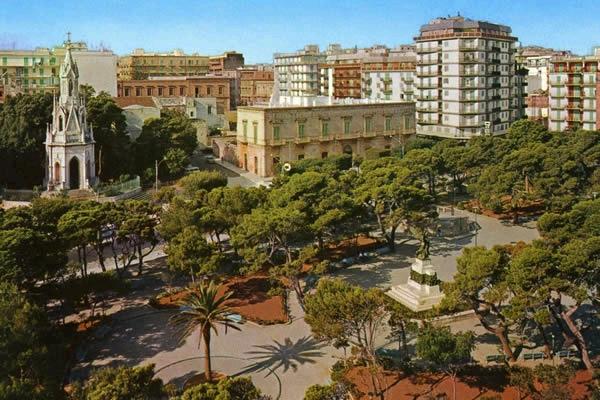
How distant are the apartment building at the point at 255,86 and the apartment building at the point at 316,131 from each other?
5100 centimetres

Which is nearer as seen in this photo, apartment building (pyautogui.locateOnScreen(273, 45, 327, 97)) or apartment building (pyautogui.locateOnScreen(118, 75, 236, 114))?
apartment building (pyautogui.locateOnScreen(118, 75, 236, 114))

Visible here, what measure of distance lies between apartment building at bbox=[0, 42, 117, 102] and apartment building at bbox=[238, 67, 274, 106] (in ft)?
128

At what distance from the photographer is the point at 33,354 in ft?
69.6

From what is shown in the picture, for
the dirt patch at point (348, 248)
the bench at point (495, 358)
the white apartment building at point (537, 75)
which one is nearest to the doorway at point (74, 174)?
the dirt patch at point (348, 248)

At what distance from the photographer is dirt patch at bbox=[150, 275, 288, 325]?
105 feet

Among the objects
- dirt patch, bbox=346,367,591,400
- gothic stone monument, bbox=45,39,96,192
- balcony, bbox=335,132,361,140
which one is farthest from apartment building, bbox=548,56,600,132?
dirt patch, bbox=346,367,591,400

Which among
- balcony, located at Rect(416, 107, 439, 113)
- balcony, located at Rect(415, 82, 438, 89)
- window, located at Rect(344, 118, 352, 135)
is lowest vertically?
window, located at Rect(344, 118, 352, 135)

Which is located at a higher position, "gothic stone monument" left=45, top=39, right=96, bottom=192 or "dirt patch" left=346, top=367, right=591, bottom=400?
"gothic stone monument" left=45, top=39, right=96, bottom=192

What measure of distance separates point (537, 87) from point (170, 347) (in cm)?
9072

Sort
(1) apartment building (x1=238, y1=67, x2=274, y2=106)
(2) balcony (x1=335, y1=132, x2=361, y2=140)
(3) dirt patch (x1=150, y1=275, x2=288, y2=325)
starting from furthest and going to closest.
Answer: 1. (1) apartment building (x1=238, y1=67, x2=274, y2=106)
2. (2) balcony (x1=335, y1=132, x2=361, y2=140)
3. (3) dirt patch (x1=150, y1=275, x2=288, y2=325)

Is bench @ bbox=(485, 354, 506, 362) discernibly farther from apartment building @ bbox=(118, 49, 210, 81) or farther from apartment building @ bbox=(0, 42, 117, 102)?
apartment building @ bbox=(118, 49, 210, 81)

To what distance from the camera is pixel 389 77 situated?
95875 mm

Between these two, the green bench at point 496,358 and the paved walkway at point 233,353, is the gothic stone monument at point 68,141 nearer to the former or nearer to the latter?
the paved walkway at point 233,353

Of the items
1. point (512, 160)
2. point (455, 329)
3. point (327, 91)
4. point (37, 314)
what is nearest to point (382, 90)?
point (327, 91)
